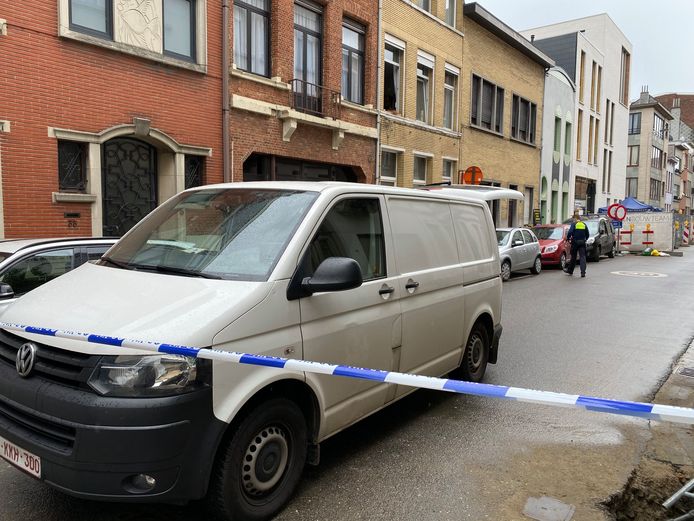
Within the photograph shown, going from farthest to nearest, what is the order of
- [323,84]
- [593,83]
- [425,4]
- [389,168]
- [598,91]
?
[598,91] → [593,83] → [425,4] → [389,168] → [323,84]

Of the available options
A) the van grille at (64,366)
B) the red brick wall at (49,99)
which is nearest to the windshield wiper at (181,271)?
the van grille at (64,366)

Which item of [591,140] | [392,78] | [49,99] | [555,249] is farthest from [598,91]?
[49,99]

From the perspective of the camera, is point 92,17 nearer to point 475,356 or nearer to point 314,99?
point 314,99

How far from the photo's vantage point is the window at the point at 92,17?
1053 cm

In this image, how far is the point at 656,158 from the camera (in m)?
63.5

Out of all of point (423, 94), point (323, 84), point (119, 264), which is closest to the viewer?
point (119, 264)

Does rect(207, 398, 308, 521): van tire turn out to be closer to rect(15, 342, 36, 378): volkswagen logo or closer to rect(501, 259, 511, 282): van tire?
rect(15, 342, 36, 378): volkswagen logo

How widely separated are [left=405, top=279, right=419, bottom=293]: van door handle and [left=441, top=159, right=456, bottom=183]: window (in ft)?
61.2

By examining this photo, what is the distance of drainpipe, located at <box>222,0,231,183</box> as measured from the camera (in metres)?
12.9

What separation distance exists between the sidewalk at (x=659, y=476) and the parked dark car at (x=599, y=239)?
58.1 ft

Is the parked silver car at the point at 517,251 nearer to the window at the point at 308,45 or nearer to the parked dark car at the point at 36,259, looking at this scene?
the window at the point at 308,45

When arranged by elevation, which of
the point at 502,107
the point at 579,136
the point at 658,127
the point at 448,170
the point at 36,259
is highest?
the point at 658,127

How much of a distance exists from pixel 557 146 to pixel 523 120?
220 inches

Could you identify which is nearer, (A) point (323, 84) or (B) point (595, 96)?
(A) point (323, 84)
